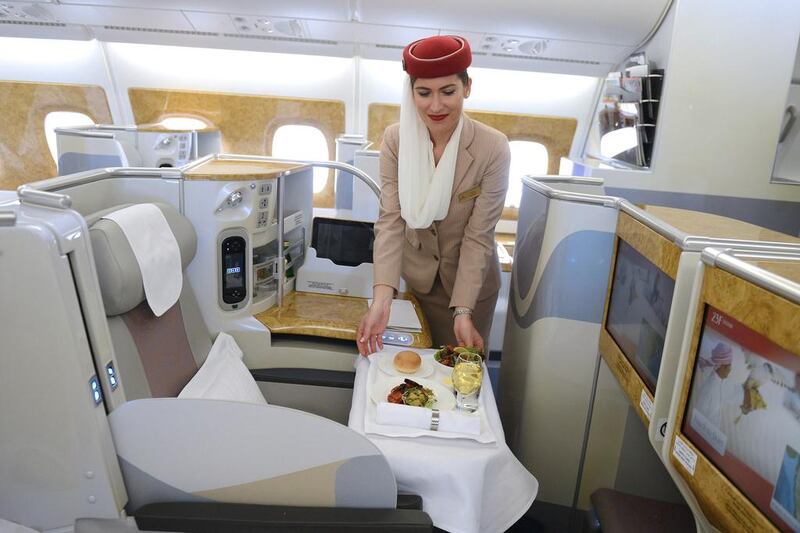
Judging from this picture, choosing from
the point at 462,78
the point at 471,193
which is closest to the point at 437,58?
the point at 462,78

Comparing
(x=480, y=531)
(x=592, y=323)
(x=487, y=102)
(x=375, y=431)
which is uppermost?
(x=487, y=102)

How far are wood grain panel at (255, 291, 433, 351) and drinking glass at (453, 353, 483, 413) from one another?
0.47 m

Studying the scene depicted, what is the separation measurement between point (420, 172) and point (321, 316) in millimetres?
766

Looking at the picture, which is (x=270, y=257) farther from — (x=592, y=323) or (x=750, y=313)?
(x=750, y=313)

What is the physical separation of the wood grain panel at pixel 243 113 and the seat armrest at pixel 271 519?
541 cm

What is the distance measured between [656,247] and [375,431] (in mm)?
859

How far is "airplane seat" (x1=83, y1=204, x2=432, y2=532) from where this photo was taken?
148cm

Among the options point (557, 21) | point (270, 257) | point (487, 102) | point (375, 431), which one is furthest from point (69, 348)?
point (487, 102)

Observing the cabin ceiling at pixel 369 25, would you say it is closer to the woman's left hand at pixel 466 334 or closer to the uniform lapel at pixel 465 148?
the uniform lapel at pixel 465 148

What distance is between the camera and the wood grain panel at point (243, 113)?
659 centimetres

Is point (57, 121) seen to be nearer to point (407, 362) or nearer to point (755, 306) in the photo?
point (407, 362)

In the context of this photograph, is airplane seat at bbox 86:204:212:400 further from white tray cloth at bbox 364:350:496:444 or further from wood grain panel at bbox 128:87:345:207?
wood grain panel at bbox 128:87:345:207

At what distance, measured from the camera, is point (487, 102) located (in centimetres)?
643

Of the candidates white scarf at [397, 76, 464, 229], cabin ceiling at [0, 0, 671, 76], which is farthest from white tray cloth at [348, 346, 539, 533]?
cabin ceiling at [0, 0, 671, 76]
